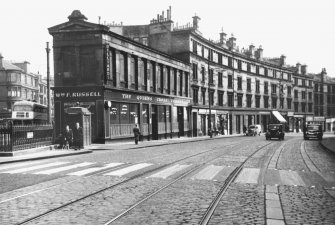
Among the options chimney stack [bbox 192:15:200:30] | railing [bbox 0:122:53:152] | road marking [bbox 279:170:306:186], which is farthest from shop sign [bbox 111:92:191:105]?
road marking [bbox 279:170:306:186]

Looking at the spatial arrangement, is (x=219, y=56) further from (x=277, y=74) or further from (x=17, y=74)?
(x=17, y=74)

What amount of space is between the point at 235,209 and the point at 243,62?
55345 millimetres

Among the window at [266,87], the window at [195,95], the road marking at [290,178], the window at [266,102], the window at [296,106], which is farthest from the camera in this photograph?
the window at [296,106]

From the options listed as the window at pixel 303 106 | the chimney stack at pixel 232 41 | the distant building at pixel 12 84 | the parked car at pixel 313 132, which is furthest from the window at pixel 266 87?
the distant building at pixel 12 84

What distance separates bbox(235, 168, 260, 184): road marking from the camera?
33.8 ft

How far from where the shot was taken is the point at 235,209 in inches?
275

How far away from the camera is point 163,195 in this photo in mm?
8273

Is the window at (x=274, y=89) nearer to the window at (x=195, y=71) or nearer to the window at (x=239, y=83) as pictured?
the window at (x=239, y=83)

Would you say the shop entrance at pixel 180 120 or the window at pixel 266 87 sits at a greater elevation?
the window at pixel 266 87

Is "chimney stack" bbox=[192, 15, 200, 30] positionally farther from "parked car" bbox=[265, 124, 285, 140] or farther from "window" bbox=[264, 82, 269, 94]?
"window" bbox=[264, 82, 269, 94]

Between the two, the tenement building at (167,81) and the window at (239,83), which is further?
the window at (239,83)

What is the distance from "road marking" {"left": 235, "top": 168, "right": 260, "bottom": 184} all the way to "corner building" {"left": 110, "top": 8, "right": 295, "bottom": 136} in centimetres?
2838

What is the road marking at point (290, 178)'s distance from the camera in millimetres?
10198

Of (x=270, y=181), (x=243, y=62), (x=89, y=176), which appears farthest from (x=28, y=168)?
(x=243, y=62)
